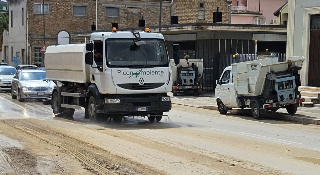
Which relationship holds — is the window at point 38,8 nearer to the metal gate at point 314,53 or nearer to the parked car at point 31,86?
the parked car at point 31,86

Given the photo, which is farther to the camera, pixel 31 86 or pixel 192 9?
pixel 192 9

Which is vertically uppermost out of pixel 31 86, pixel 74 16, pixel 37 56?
pixel 74 16

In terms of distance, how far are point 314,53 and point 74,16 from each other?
134ft

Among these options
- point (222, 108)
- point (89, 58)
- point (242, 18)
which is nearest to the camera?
point (89, 58)

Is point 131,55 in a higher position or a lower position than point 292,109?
higher

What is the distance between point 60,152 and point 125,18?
183 feet

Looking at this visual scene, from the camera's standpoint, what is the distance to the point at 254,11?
87000 millimetres

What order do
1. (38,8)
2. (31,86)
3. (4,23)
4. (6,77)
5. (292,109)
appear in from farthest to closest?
1. (4,23)
2. (38,8)
3. (6,77)
4. (31,86)
5. (292,109)

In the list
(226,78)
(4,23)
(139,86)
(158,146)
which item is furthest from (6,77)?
(4,23)

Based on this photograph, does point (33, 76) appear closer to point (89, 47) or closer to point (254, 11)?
point (89, 47)

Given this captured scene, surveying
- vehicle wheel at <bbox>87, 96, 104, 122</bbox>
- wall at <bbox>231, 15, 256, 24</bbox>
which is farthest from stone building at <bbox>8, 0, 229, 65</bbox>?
vehicle wheel at <bbox>87, 96, 104, 122</bbox>

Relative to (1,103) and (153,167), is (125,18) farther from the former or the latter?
(153,167)

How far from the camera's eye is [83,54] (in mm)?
20688

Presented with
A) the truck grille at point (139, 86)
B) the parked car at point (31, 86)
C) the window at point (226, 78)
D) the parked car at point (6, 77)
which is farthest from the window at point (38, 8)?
Answer: the truck grille at point (139, 86)
